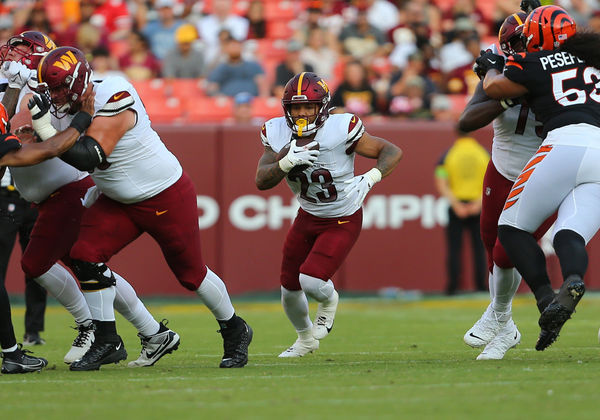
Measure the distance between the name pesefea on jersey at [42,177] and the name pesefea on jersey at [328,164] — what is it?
1.24 metres

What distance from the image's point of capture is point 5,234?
7660 mm

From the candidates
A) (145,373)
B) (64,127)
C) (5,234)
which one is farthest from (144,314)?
(5,234)

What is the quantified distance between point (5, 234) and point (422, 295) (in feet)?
17.6

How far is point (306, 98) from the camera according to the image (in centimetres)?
639

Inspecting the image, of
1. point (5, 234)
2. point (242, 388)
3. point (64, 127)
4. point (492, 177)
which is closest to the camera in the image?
point (242, 388)

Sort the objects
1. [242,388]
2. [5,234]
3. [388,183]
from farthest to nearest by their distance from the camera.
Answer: [388,183]
[5,234]
[242,388]

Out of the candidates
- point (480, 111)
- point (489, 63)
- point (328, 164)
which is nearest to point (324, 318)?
point (328, 164)

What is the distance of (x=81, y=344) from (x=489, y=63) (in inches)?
116

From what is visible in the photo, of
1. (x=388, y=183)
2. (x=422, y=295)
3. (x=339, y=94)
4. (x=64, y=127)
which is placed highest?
(x=64, y=127)

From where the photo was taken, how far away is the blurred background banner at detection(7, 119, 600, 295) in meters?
11.4

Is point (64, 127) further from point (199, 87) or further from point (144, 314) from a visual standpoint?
point (199, 87)

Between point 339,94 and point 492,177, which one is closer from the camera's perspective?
point 492,177

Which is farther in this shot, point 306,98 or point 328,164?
point 328,164

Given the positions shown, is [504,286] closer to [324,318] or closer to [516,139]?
[516,139]
